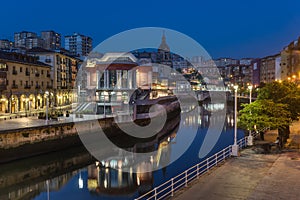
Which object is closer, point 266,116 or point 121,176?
point 266,116

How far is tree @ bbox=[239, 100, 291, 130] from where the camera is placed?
25.8m

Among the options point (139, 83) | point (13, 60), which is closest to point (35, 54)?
point (13, 60)

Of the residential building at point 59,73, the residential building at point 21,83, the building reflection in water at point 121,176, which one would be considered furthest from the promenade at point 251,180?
the residential building at point 59,73

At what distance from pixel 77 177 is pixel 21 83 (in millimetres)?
36437

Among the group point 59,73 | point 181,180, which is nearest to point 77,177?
point 181,180

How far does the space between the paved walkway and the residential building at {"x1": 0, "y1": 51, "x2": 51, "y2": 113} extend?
139 ft

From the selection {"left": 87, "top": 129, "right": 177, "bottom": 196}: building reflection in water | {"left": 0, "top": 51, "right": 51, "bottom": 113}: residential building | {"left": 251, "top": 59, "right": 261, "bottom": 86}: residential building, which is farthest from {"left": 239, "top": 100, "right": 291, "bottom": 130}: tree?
{"left": 251, "top": 59, "right": 261, "bottom": 86}: residential building

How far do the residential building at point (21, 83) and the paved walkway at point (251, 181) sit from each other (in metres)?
42.4

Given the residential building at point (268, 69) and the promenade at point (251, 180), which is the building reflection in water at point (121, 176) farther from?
the residential building at point (268, 69)

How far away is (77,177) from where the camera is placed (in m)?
27.2

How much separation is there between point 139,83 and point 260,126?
76.5 metres

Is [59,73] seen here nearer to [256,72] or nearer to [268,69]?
[268,69]

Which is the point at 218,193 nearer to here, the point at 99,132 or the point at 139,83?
the point at 99,132

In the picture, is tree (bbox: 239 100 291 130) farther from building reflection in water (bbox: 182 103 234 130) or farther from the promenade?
building reflection in water (bbox: 182 103 234 130)
